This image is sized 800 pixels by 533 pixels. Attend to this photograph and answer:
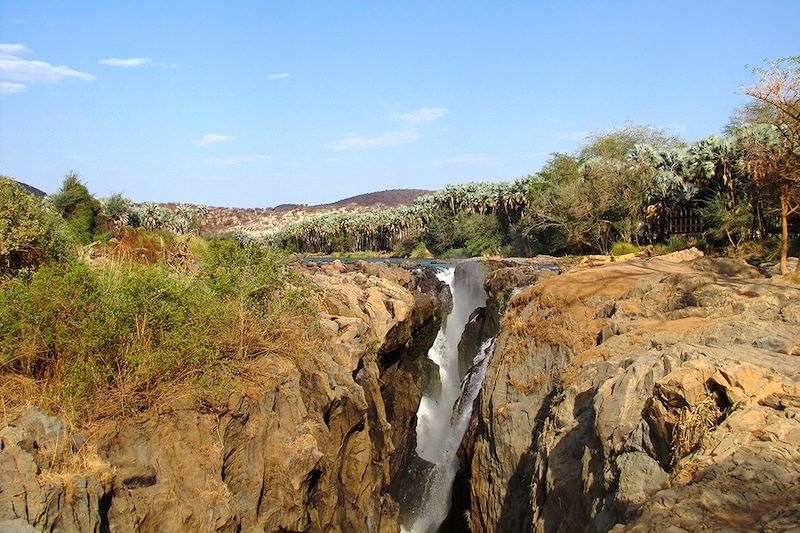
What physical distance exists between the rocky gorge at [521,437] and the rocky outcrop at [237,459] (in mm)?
22

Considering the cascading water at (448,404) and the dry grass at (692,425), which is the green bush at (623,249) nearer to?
the cascading water at (448,404)

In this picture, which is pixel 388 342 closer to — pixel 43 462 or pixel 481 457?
pixel 481 457

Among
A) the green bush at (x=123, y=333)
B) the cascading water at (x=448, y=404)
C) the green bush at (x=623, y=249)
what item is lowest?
the cascading water at (x=448, y=404)

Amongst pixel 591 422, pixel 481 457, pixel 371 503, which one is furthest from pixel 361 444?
pixel 591 422

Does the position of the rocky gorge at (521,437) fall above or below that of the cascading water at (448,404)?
above

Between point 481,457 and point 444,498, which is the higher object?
point 481,457

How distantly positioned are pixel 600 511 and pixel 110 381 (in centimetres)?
573

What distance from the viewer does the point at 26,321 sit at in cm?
802

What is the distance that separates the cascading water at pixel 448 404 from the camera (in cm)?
1608

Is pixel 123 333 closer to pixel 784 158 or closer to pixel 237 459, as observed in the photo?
pixel 237 459

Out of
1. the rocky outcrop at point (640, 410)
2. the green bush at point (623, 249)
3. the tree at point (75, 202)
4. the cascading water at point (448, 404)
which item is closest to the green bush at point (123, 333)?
the rocky outcrop at point (640, 410)

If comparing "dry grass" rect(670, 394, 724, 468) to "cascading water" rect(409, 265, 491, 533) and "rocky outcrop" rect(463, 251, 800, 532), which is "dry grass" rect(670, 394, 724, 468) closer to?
"rocky outcrop" rect(463, 251, 800, 532)

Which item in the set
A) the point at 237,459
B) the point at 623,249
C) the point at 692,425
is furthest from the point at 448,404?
the point at 623,249

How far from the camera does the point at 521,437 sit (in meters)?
11.9
